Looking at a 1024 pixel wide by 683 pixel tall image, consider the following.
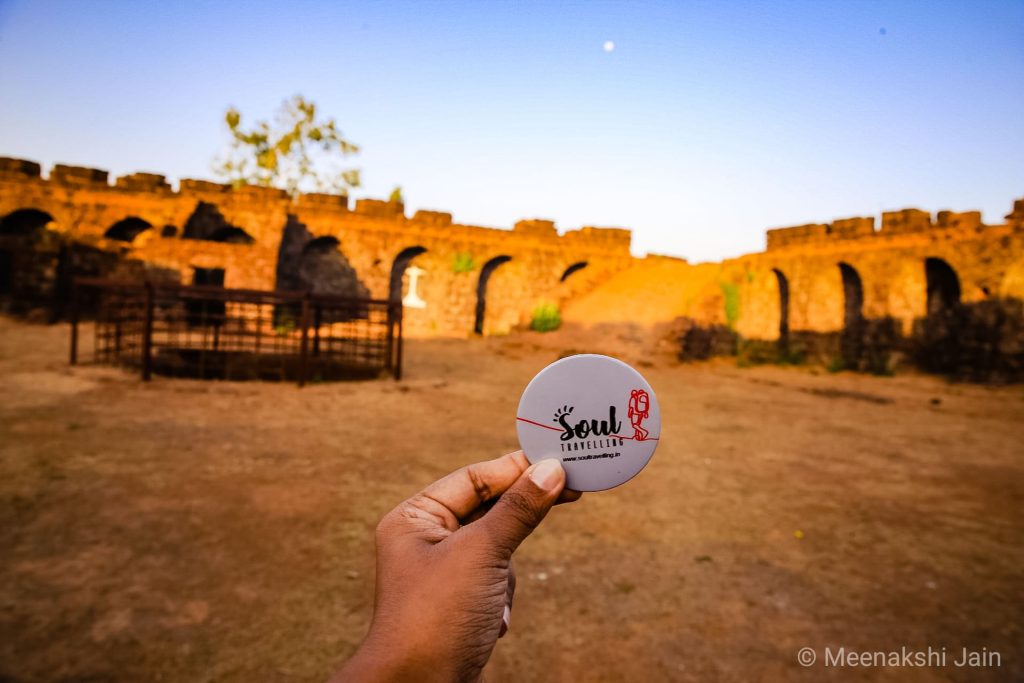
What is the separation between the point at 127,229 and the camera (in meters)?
22.9

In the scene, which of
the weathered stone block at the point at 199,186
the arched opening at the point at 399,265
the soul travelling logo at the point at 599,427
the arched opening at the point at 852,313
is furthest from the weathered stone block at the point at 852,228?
the weathered stone block at the point at 199,186

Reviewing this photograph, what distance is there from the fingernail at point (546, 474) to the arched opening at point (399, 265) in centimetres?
2275

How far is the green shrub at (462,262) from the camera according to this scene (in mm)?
23297

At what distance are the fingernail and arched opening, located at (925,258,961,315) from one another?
19161mm

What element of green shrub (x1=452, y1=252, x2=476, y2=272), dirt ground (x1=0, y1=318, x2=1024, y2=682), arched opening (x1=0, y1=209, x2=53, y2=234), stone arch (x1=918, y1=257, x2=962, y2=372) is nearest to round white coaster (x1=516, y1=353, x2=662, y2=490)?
dirt ground (x1=0, y1=318, x2=1024, y2=682)

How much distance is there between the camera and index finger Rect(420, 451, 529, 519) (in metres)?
1.39

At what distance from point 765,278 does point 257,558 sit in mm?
20586

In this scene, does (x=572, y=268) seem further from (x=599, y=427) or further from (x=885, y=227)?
(x=599, y=427)

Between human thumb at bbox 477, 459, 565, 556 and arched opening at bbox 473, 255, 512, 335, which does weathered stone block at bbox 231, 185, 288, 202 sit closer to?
arched opening at bbox 473, 255, 512, 335

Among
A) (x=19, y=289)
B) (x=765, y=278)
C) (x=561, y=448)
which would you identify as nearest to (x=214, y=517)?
(x=561, y=448)

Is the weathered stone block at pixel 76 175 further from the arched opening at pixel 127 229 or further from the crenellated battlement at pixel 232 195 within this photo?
the arched opening at pixel 127 229

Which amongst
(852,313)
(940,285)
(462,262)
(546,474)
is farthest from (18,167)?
(940,285)

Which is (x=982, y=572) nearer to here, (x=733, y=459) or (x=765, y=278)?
(x=733, y=459)

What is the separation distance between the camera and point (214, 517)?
186 inches
